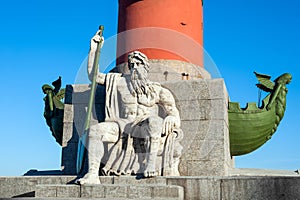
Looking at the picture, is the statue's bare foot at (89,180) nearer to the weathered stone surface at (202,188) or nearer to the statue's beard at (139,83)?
the weathered stone surface at (202,188)

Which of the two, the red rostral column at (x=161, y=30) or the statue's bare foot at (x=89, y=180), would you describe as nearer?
the statue's bare foot at (x=89, y=180)

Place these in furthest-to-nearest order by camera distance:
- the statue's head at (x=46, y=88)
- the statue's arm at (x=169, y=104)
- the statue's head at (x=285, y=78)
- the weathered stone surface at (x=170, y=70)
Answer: the statue's head at (x=46, y=88) < the statue's head at (x=285, y=78) < the weathered stone surface at (x=170, y=70) < the statue's arm at (x=169, y=104)

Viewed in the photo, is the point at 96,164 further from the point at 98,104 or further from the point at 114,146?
the point at 98,104

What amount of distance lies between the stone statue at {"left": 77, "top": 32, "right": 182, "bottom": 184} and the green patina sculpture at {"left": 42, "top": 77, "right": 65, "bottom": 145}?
6.73 feet

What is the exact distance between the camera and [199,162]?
7.07 metres

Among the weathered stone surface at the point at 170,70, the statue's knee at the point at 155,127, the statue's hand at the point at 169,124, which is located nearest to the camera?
the statue's knee at the point at 155,127

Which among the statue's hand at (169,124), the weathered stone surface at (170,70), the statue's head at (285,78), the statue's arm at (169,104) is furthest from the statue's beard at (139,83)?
the statue's head at (285,78)

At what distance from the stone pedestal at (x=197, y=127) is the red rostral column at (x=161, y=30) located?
175 centimetres

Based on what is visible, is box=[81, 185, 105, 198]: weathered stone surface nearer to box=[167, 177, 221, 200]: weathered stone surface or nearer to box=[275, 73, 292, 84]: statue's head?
box=[167, 177, 221, 200]: weathered stone surface

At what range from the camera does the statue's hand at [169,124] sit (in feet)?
21.6

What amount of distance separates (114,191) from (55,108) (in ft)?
14.0

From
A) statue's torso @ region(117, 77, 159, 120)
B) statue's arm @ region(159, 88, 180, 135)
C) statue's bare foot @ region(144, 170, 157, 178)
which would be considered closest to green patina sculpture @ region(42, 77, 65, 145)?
statue's torso @ region(117, 77, 159, 120)

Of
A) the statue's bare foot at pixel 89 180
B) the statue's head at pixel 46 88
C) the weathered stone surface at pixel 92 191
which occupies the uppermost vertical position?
the statue's head at pixel 46 88

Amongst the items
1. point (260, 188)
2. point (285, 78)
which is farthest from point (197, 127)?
point (285, 78)
